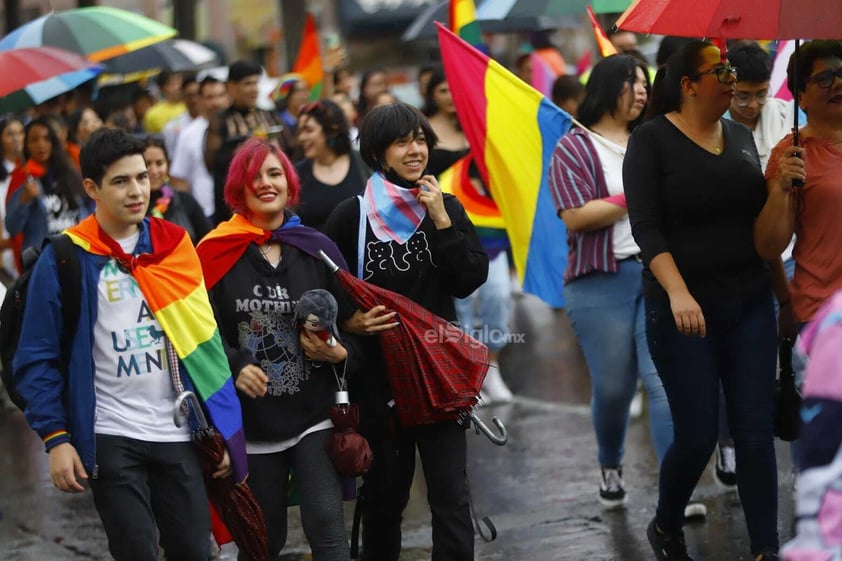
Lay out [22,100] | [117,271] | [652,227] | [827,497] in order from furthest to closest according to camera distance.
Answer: [22,100] < [652,227] < [117,271] < [827,497]

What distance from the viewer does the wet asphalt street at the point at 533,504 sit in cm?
653

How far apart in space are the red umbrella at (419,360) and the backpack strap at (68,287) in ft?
2.85

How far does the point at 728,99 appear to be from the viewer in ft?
18.1

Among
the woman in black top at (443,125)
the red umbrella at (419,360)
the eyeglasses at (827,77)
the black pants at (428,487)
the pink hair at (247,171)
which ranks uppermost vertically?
the eyeglasses at (827,77)

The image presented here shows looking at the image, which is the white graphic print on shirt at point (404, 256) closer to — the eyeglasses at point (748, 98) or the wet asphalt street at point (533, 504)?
the wet asphalt street at point (533, 504)

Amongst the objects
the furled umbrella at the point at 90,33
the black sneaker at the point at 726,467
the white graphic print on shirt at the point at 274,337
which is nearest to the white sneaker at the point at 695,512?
the black sneaker at the point at 726,467

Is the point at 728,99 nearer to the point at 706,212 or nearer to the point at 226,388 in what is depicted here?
the point at 706,212

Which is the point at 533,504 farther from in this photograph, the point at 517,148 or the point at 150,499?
the point at 150,499

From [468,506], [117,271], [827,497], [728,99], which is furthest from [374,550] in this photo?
[827,497]

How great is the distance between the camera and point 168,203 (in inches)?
301

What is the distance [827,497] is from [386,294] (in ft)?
8.65

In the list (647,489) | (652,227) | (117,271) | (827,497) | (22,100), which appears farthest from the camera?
(22,100)

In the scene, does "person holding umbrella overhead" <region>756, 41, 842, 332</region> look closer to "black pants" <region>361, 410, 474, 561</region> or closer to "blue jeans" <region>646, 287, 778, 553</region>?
"blue jeans" <region>646, 287, 778, 553</region>

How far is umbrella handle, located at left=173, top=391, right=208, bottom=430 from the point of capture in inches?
198
